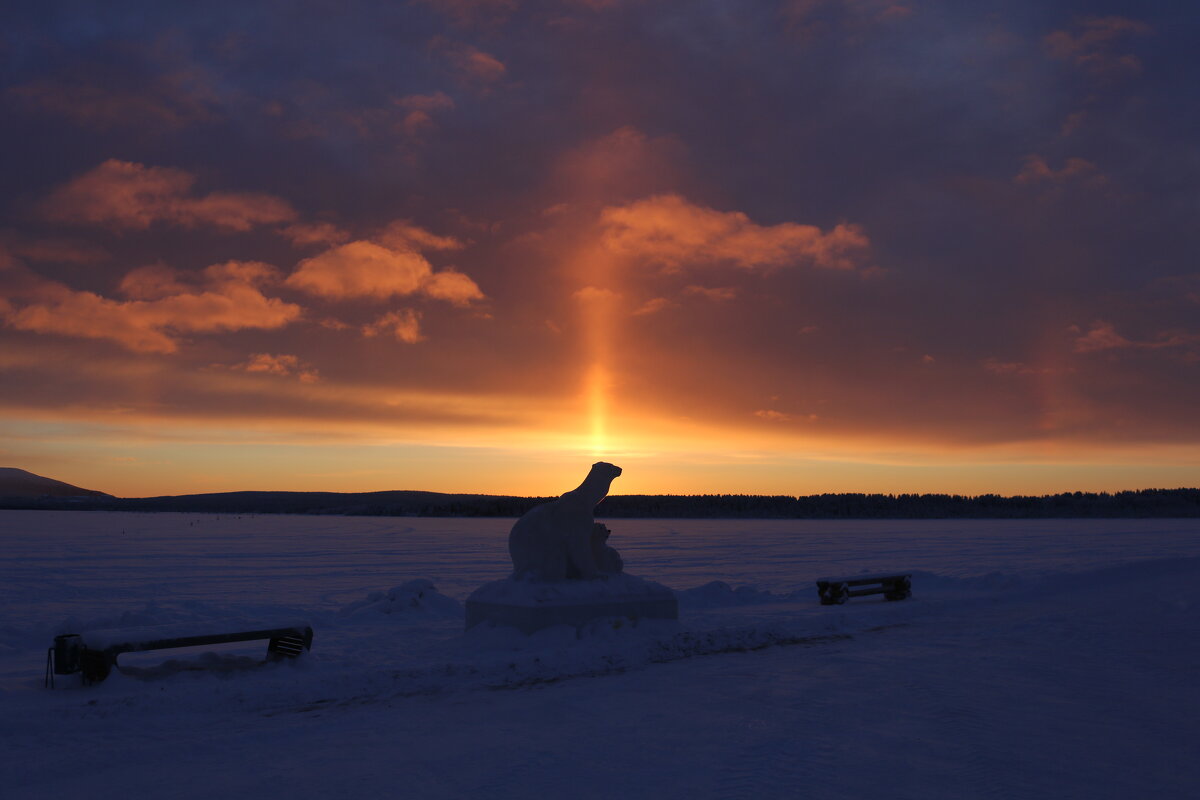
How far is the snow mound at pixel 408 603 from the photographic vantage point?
549 inches

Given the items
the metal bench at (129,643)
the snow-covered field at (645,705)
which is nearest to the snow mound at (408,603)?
the snow-covered field at (645,705)

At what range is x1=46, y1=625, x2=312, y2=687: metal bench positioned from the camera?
28.6 feet

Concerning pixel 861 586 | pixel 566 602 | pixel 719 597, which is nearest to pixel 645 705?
pixel 566 602

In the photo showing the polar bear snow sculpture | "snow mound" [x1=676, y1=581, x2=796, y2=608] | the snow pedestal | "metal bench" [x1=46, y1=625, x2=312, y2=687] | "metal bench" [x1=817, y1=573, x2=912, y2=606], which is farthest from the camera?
"metal bench" [x1=817, y1=573, x2=912, y2=606]

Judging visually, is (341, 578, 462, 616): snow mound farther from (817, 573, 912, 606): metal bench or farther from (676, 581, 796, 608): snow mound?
(817, 573, 912, 606): metal bench

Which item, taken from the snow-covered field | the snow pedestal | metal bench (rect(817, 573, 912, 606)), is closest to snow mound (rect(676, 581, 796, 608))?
the snow-covered field

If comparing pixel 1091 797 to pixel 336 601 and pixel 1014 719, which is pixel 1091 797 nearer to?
pixel 1014 719

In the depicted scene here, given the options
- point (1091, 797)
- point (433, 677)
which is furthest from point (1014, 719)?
point (433, 677)

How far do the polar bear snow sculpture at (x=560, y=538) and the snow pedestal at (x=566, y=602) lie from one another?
27 centimetres

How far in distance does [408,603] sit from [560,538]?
3286 mm

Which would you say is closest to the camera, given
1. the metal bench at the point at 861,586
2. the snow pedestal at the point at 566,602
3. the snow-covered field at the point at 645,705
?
the snow-covered field at the point at 645,705

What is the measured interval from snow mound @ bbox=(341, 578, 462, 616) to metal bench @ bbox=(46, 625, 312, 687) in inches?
154

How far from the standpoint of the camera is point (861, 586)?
1700 centimetres

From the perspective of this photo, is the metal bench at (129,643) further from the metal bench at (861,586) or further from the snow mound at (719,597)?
the metal bench at (861,586)
